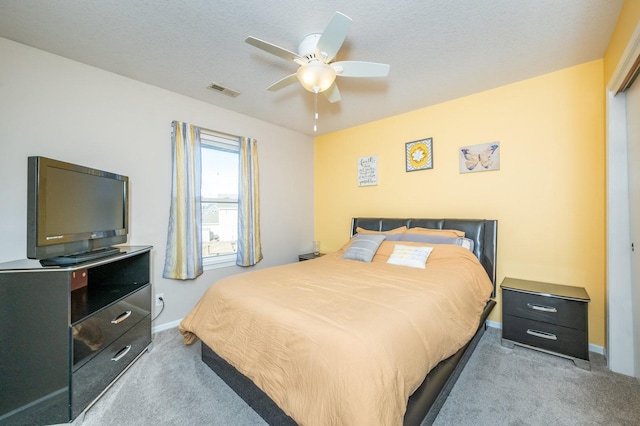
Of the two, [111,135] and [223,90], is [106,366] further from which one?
[223,90]

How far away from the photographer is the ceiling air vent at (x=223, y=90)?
8.66 ft

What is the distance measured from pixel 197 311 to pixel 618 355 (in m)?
3.20

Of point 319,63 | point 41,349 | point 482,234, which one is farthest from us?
point 482,234

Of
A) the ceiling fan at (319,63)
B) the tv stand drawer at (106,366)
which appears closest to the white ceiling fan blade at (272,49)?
the ceiling fan at (319,63)

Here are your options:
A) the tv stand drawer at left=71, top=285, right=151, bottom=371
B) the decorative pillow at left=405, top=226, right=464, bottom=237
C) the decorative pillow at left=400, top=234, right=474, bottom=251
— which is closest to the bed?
the decorative pillow at left=400, top=234, right=474, bottom=251

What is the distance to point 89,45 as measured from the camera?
2012mm

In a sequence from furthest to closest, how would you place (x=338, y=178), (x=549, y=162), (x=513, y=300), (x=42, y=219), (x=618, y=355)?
1. (x=338, y=178)
2. (x=549, y=162)
3. (x=513, y=300)
4. (x=618, y=355)
5. (x=42, y=219)

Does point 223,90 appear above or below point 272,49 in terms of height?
above

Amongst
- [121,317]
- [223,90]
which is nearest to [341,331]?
[121,317]

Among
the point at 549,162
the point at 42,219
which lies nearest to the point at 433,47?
the point at 549,162

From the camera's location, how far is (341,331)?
3.83ft

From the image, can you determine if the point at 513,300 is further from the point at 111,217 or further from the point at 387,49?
the point at 111,217

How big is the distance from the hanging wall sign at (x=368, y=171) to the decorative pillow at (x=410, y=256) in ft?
4.41

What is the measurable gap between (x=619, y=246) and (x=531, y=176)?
87cm
